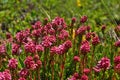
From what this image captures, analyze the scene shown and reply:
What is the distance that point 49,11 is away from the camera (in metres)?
6.27

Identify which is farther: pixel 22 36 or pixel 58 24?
pixel 58 24

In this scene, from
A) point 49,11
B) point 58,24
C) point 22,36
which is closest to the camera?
point 22,36

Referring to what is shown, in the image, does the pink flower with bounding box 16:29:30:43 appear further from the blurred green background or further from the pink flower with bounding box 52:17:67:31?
the blurred green background

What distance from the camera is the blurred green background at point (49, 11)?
5.82 m

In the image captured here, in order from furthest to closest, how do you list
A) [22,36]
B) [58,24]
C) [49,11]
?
[49,11], [58,24], [22,36]

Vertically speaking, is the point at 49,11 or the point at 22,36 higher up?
the point at 22,36

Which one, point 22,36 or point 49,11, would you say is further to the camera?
point 49,11

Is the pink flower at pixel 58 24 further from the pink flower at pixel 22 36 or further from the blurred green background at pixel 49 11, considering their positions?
the blurred green background at pixel 49 11

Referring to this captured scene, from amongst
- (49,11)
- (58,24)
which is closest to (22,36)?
(58,24)

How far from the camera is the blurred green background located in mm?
5819

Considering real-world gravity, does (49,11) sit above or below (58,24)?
below

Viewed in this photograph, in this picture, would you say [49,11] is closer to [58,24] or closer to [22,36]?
[58,24]

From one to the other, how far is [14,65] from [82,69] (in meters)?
0.61

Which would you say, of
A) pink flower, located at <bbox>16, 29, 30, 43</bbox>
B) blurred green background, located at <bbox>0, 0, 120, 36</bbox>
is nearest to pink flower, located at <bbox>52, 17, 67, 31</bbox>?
pink flower, located at <bbox>16, 29, 30, 43</bbox>
